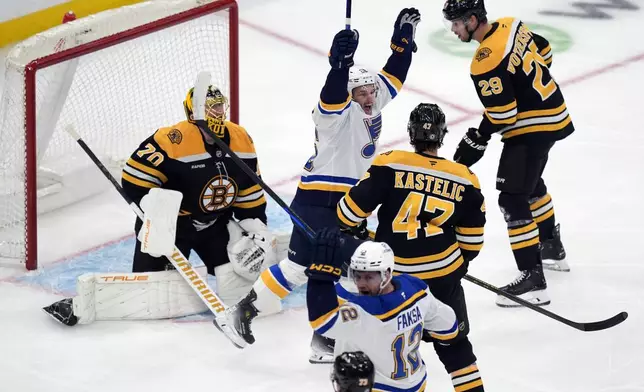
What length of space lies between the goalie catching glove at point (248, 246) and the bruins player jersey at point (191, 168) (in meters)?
0.14

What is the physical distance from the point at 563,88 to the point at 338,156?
9.84ft

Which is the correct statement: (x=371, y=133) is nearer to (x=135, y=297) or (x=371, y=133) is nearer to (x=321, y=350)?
(x=321, y=350)

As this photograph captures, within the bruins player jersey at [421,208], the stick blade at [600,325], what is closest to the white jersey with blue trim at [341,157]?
the bruins player jersey at [421,208]

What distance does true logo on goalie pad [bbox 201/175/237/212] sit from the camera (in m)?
4.75

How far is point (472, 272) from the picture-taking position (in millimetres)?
5305

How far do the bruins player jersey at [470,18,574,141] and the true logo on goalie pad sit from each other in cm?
95

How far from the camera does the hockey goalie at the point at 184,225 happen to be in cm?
469

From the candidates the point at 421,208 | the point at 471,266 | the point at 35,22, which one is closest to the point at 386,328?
the point at 421,208

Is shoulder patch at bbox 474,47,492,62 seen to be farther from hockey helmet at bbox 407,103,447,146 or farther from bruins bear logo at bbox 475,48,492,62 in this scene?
hockey helmet at bbox 407,103,447,146

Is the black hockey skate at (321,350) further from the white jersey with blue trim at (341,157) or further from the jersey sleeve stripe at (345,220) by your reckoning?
the jersey sleeve stripe at (345,220)

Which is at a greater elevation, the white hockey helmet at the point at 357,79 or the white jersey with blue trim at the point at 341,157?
the white hockey helmet at the point at 357,79

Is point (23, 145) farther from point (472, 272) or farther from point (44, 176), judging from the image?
point (472, 272)

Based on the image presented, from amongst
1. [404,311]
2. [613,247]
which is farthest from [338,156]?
[613,247]

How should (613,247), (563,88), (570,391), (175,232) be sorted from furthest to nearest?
(563,88), (613,247), (175,232), (570,391)
